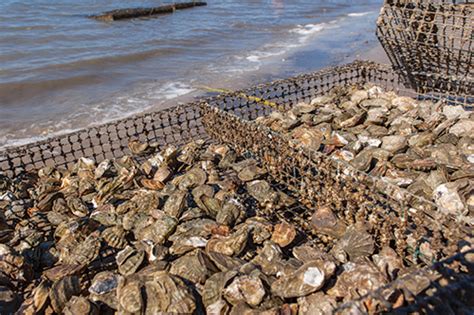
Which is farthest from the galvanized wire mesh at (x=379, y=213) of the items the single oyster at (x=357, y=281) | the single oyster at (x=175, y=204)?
the single oyster at (x=175, y=204)

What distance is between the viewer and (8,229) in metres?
3.89

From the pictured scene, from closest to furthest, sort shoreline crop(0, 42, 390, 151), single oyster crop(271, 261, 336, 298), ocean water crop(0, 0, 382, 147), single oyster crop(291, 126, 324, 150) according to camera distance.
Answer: single oyster crop(271, 261, 336, 298), single oyster crop(291, 126, 324, 150), shoreline crop(0, 42, 390, 151), ocean water crop(0, 0, 382, 147)

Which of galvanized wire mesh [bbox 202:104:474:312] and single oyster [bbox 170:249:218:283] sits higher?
galvanized wire mesh [bbox 202:104:474:312]

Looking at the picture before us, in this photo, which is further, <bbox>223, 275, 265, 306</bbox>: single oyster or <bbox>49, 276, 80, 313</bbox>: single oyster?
<bbox>49, 276, 80, 313</bbox>: single oyster

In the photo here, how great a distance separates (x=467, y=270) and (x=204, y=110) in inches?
156

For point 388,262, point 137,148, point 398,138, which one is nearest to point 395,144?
point 398,138

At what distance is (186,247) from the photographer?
333 centimetres

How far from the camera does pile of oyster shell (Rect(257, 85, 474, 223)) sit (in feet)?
12.0

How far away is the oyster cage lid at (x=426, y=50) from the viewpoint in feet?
18.7

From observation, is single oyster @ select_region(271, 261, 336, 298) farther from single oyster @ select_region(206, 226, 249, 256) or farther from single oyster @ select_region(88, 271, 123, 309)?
single oyster @ select_region(88, 271, 123, 309)

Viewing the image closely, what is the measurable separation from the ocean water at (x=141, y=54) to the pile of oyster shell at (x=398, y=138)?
4.66 meters

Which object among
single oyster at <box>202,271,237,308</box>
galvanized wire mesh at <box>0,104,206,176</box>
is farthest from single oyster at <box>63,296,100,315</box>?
galvanized wire mesh at <box>0,104,206,176</box>

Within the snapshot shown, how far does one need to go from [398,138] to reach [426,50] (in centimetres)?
214

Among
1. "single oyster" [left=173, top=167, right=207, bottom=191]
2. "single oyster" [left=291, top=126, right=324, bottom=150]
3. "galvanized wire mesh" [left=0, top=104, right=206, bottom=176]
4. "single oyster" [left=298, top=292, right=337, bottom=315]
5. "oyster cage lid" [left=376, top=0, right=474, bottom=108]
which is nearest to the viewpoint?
"single oyster" [left=298, top=292, right=337, bottom=315]
